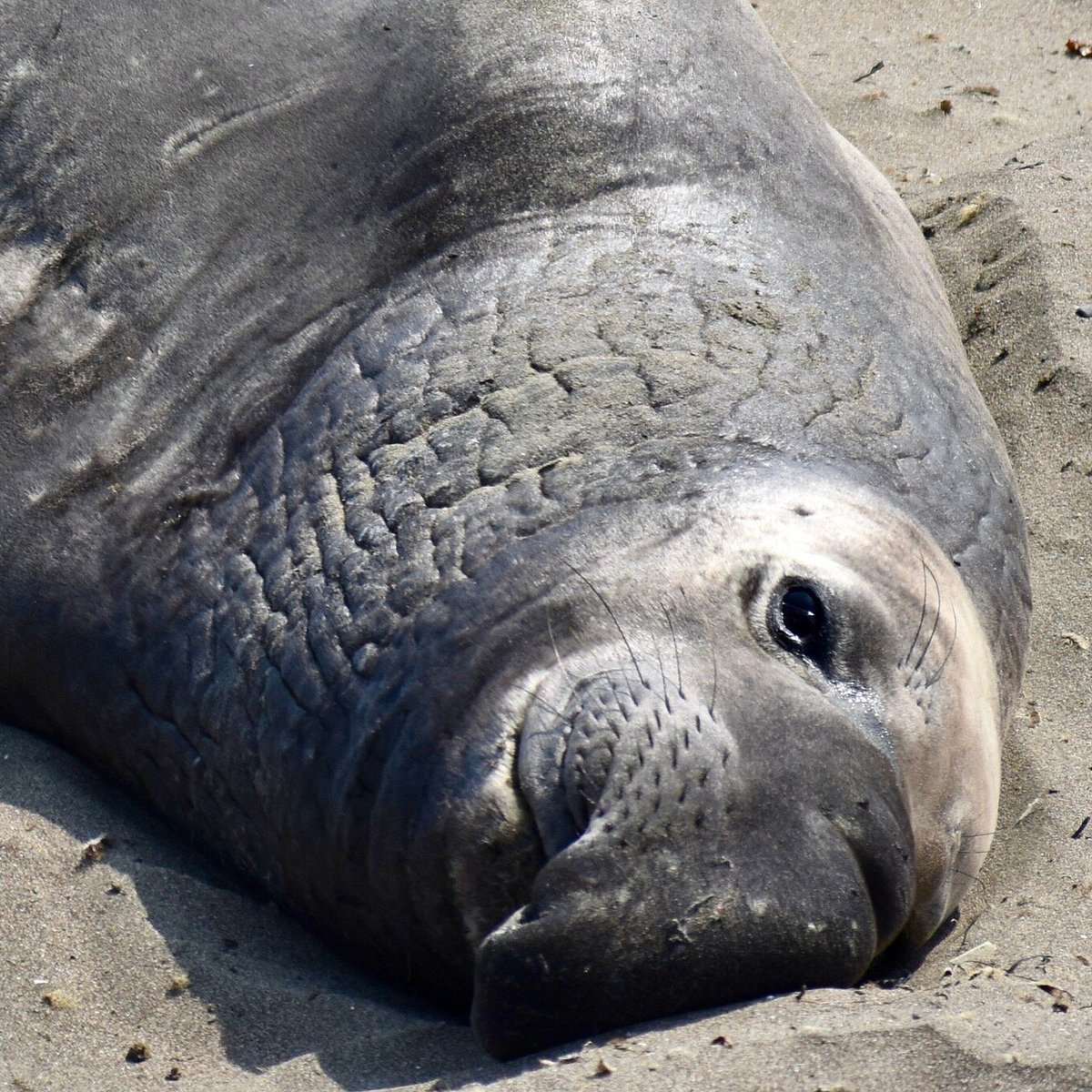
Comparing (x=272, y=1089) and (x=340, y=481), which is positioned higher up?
(x=340, y=481)

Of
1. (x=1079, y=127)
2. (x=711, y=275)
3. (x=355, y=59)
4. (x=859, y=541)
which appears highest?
(x=355, y=59)

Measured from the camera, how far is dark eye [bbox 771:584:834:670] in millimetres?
2811

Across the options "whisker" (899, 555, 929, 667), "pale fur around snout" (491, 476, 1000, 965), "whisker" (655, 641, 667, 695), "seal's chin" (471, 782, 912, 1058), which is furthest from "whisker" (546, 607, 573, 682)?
"whisker" (899, 555, 929, 667)

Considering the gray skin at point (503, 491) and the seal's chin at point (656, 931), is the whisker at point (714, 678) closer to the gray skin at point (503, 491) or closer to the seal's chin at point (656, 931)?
the gray skin at point (503, 491)

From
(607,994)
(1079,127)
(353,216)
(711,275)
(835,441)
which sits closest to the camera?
(607,994)

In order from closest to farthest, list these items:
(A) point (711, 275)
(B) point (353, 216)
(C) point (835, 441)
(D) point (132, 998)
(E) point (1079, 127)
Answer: (D) point (132, 998)
(C) point (835, 441)
(A) point (711, 275)
(B) point (353, 216)
(E) point (1079, 127)

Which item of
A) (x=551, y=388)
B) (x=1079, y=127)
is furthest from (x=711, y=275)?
(x=1079, y=127)

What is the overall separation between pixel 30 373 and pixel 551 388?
1275 mm

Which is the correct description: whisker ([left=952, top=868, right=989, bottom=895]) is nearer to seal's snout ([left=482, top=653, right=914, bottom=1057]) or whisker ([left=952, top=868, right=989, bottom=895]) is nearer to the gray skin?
the gray skin

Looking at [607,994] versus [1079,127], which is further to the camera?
[1079,127]

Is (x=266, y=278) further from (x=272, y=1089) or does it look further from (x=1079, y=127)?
(x=1079, y=127)

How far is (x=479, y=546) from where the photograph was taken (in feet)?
9.87

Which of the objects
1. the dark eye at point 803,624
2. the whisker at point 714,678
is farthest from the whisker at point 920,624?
the whisker at point 714,678

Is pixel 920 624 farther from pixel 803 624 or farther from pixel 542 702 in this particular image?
pixel 542 702
